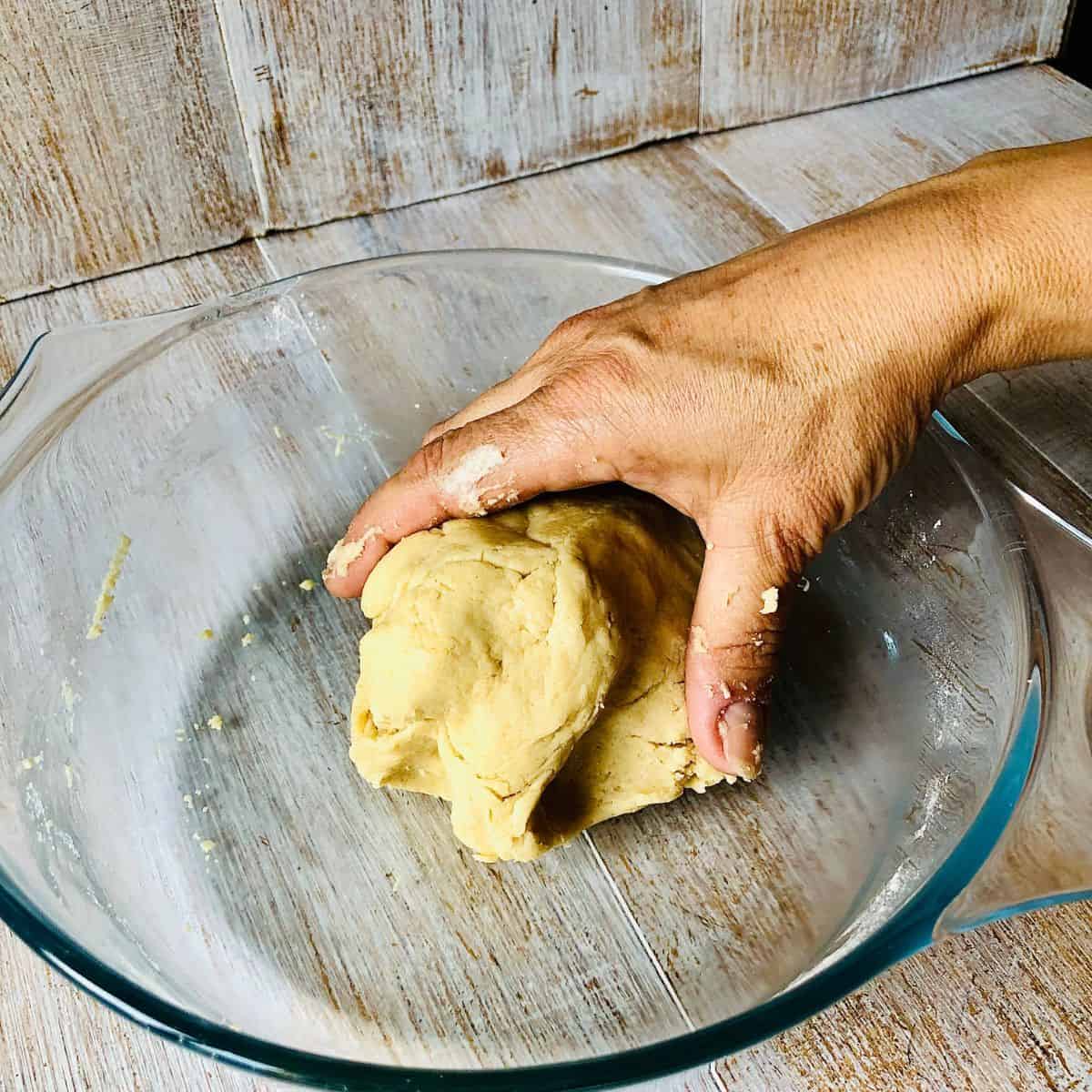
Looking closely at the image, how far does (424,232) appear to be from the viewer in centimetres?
135

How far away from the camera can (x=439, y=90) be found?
1.27 meters

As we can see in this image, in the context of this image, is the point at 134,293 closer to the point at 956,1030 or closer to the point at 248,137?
the point at 248,137

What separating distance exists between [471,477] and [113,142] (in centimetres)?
65

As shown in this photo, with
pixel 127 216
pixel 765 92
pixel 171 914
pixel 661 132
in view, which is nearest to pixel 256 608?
pixel 171 914

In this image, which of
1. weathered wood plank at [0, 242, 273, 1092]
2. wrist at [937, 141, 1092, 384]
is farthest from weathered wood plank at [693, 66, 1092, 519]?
weathered wood plank at [0, 242, 273, 1092]

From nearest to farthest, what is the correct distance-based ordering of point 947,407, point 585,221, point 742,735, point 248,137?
point 742,735
point 947,407
point 248,137
point 585,221

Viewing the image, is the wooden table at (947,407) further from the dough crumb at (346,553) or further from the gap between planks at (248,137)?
the dough crumb at (346,553)

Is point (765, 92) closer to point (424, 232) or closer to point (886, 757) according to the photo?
point (424, 232)

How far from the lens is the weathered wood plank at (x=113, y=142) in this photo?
1.10 metres

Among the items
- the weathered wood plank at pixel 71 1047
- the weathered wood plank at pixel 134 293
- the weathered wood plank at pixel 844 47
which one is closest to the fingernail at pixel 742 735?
the weathered wood plank at pixel 71 1047

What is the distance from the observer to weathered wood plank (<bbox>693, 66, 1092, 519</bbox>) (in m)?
1.36

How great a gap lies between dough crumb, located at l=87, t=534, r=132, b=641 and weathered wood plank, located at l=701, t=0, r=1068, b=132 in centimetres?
90

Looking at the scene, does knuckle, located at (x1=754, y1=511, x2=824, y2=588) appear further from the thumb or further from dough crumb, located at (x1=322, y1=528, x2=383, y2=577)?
dough crumb, located at (x1=322, y1=528, x2=383, y2=577)

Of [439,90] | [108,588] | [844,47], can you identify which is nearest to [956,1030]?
[108,588]
